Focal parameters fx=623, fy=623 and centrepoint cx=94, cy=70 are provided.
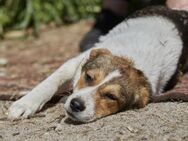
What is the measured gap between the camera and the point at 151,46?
589 centimetres

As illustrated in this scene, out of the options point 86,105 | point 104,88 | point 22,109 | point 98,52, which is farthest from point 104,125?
point 98,52

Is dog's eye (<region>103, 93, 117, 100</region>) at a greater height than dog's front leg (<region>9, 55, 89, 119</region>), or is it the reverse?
dog's eye (<region>103, 93, 117, 100</region>)

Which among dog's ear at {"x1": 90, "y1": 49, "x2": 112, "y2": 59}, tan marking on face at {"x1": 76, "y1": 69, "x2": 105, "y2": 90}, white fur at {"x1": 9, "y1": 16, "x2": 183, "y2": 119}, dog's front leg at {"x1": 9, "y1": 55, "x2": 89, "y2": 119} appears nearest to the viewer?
tan marking on face at {"x1": 76, "y1": 69, "x2": 105, "y2": 90}

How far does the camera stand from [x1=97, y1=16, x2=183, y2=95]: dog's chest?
5.70m

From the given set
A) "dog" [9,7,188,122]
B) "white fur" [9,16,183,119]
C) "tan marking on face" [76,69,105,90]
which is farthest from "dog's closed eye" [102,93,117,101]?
"white fur" [9,16,183,119]

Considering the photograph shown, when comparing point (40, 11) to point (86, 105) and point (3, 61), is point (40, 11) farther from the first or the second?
point (86, 105)

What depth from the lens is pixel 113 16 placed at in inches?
330

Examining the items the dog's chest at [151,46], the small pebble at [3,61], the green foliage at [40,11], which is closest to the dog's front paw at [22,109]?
the dog's chest at [151,46]

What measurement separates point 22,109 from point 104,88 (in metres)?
0.75

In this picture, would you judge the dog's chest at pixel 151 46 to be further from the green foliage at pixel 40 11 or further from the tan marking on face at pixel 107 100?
the green foliage at pixel 40 11

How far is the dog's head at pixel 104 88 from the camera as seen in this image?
4.94 m

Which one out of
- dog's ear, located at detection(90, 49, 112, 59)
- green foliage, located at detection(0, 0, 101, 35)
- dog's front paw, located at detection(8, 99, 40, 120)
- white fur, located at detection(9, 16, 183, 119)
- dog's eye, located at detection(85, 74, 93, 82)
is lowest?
green foliage, located at detection(0, 0, 101, 35)

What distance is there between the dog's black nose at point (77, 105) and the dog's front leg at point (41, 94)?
53cm

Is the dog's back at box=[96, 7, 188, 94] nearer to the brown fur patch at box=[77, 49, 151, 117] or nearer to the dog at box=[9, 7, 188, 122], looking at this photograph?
the dog at box=[9, 7, 188, 122]
